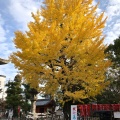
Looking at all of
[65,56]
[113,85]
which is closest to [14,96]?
[113,85]

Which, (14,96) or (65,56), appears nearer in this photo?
(65,56)

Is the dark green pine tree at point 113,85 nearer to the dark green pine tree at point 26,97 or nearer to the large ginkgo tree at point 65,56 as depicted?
the large ginkgo tree at point 65,56

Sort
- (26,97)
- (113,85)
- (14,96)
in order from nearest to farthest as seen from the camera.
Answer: (113,85) → (14,96) → (26,97)

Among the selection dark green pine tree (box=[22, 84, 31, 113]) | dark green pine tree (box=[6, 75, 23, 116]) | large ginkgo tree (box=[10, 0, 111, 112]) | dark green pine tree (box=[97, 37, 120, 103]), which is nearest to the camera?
large ginkgo tree (box=[10, 0, 111, 112])

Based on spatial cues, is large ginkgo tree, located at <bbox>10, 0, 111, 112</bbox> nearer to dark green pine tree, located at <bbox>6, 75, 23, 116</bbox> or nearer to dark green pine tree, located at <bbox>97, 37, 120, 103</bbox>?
dark green pine tree, located at <bbox>97, 37, 120, 103</bbox>

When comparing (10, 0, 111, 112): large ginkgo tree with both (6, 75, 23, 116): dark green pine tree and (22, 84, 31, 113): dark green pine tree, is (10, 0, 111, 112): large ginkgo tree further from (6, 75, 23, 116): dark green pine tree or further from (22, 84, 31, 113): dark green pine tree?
(22, 84, 31, 113): dark green pine tree

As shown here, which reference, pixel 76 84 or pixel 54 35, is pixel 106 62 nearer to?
pixel 76 84

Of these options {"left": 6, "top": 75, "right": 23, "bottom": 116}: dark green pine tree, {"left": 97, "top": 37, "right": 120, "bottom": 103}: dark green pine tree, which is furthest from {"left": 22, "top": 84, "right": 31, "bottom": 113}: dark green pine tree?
{"left": 97, "top": 37, "right": 120, "bottom": 103}: dark green pine tree

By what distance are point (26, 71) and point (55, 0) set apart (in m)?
5.56

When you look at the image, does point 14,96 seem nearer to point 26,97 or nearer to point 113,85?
point 26,97

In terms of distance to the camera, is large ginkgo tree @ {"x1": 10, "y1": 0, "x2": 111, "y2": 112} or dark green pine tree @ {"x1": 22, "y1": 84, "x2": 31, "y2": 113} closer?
large ginkgo tree @ {"x1": 10, "y1": 0, "x2": 111, "y2": 112}

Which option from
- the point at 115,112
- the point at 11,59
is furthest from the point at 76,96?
the point at 11,59

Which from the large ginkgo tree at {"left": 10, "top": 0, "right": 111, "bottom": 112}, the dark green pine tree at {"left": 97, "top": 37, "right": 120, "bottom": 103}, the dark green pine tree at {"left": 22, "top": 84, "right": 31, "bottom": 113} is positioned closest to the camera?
the large ginkgo tree at {"left": 10, "top": 0, "right": 111, "bottom": 112}

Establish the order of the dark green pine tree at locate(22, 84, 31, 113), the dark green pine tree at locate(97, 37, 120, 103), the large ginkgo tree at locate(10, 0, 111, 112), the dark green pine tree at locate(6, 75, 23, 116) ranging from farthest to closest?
the dark green pine tree at locate(22, 84, 31, 113) → the dark green pine tree at locate(6, 75, 23, 116) → the dark green pine tree at locate(97, 37, 120, 103) → the large ginkgo tree at locate(10, 0, 111, 112)
